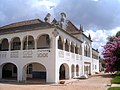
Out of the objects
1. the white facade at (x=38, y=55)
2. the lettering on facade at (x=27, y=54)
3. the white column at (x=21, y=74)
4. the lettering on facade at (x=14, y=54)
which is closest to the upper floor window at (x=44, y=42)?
the white facade at (x=38, y=55)

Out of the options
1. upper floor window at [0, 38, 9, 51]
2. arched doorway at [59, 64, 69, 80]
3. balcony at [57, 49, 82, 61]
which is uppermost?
upper floor window at [0, 38, 9, 51]

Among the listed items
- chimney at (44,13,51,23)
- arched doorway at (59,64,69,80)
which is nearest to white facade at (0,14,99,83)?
arched doorway at (59,64,69,80)

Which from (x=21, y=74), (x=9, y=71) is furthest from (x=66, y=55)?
(x=9, y=71)

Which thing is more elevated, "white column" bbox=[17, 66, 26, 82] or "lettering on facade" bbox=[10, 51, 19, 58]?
"lettering on facade" bbox=[10, 51, 19, 58]

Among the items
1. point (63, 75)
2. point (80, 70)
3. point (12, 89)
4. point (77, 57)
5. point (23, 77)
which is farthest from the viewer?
point (80, 70)

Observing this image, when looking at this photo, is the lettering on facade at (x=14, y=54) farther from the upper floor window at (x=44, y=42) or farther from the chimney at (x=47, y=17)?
the chimney at (x=47, y=17)

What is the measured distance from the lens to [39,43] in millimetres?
26469

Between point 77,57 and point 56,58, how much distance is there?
10194 millimetres

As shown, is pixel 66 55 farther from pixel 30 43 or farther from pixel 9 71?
pixel 9 71

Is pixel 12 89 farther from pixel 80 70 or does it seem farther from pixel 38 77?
pixel 80 70

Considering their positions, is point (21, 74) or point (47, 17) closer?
point (21, 74)

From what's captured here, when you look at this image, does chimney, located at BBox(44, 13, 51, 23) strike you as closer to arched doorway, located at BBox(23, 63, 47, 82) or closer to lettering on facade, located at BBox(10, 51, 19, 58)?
arched doorway, located at BBox(23, 63, 47, 82)

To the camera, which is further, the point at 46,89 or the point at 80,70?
the point at 80,70

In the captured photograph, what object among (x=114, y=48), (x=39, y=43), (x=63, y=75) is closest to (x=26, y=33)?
(x=39, y=43)
